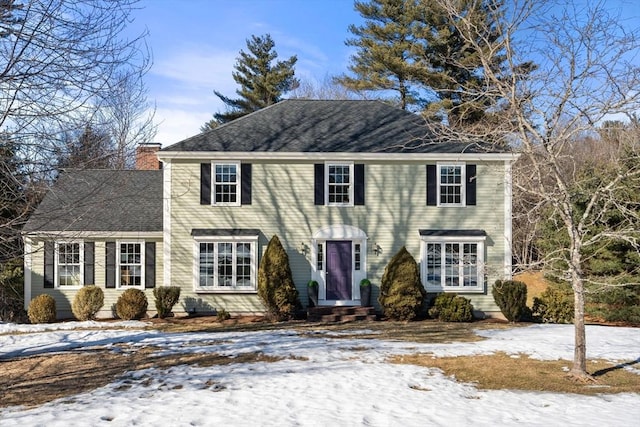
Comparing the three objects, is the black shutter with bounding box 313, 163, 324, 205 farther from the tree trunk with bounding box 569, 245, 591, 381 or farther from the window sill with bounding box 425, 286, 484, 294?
the tree trunk with bounding box 569, 245, 591, 381

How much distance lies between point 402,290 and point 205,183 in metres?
7.28

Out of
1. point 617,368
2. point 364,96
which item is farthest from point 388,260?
point 364,96

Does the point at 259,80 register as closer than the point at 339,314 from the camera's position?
No

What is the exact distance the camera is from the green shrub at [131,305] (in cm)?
1653

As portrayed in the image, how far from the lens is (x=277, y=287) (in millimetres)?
16281

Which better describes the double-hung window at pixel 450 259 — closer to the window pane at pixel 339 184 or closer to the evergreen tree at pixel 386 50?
the window pane at pixel 339 184

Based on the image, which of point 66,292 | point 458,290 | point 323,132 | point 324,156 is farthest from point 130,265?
point 458,290

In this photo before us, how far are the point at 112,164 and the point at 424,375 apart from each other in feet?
22.2

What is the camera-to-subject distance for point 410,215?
694 inches

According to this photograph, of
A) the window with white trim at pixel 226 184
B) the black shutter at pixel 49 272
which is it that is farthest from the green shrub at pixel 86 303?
the window with white trim at pixel 226 184

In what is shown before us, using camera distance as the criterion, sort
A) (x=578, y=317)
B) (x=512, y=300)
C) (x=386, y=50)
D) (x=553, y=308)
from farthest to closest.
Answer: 1. (x=386, y=50)
2. (x=553, y=308)
3. (x=512, y=300)
4. (x=578, y=317)

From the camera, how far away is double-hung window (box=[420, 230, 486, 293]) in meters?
17.3

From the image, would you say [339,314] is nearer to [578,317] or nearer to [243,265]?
[243,265]

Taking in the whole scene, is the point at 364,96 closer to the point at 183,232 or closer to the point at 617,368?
the point at 183,232
